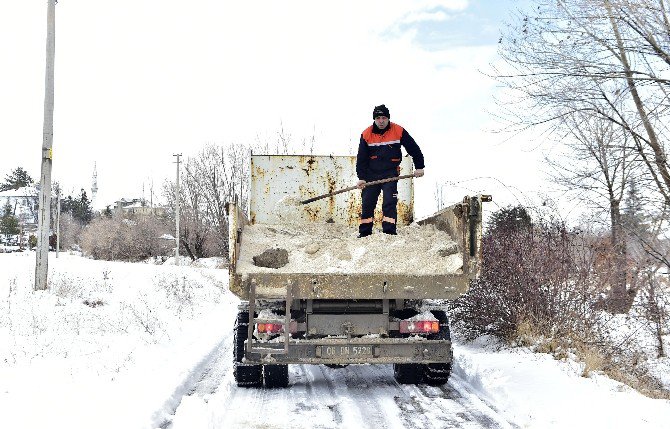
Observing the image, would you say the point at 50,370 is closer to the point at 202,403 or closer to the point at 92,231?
the point at 202,403

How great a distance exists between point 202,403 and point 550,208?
5754mm

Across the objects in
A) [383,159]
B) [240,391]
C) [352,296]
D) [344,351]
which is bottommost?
[240,391]

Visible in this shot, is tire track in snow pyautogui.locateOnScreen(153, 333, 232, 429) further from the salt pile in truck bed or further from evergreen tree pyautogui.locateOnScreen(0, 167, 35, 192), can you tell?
evergreen tree pyautogui.locateOnScreen(0, 167, 35, 192)

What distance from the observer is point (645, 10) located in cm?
902

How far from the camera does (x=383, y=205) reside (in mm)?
7832

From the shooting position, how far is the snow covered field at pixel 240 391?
516cm

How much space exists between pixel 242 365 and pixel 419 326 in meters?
1.87

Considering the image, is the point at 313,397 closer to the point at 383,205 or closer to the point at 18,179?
the point at 383,205

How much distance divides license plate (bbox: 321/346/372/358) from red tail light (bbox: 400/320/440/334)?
435 millimetres

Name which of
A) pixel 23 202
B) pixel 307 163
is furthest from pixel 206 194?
pixel 23 202

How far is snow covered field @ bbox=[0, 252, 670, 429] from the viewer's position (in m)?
5.16

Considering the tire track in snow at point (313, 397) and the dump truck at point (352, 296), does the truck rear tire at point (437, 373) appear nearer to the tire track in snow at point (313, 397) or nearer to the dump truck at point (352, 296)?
the dump truck at point (352, 296)

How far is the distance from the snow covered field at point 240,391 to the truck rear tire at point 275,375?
144mm

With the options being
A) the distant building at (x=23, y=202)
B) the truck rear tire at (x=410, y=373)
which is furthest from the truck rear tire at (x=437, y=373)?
the distant building at (x=23, y=202)
